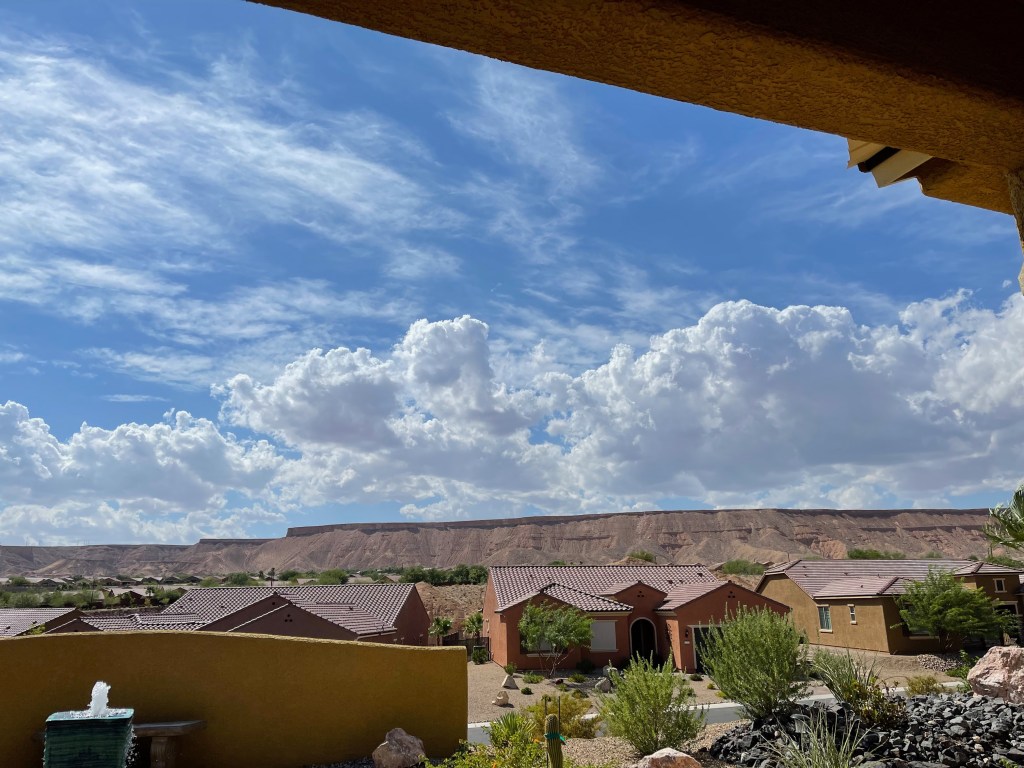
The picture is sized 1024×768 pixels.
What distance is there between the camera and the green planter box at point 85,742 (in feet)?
34.3

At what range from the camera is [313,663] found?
13.3 m

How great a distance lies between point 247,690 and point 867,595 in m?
31.9

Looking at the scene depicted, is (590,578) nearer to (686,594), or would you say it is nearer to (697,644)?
(686,594)

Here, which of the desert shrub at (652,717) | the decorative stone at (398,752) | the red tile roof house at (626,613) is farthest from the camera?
the red tile roof house at (626,613)

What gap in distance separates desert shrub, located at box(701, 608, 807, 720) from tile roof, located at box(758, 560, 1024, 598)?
24727 mm

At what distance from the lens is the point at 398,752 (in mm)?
12164

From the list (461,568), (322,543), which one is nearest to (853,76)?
(461,568)

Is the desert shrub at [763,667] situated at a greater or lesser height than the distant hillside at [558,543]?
lesser

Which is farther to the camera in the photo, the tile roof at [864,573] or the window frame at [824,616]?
the window frame at [824,616]

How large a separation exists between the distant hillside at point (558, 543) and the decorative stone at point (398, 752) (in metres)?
86.7

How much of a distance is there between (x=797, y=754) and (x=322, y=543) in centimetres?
11881

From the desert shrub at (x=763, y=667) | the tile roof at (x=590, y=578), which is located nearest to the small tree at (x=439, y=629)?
the tile roof at (x=590, y=578)

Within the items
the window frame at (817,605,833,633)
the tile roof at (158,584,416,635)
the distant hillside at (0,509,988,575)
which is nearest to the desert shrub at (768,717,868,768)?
the tile roof at (158,584,416,635)

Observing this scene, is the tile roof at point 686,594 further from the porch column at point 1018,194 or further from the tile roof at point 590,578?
the porch column at point 1018,194
